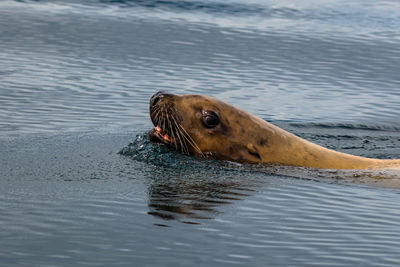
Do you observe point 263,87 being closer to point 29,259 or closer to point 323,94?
point 323,94

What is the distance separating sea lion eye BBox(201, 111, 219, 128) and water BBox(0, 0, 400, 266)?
46cm

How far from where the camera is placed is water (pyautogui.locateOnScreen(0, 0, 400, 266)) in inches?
325

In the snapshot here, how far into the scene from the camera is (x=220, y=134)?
37.2 ft

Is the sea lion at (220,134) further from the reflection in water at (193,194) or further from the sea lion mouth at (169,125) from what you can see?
the reflection in water at (193,194)

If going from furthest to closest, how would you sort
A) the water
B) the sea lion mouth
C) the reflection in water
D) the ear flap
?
the ear flap
the sea lion mouth
the reflection in water
the water

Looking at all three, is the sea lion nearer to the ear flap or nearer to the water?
the ear flap

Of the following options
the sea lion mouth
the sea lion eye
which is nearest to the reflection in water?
the sea lion mouth

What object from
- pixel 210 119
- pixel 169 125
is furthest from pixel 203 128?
pixel 169 125

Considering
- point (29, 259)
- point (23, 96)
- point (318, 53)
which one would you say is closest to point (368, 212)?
point (29, 259)

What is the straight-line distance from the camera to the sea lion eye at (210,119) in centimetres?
1127

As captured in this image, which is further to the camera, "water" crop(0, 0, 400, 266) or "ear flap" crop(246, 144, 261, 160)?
"ear flap" crop(246, 144, 261, 160)

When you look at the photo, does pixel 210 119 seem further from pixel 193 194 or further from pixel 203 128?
pixel 193 194

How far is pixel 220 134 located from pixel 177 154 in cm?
57

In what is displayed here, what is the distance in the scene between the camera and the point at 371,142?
14.4m
